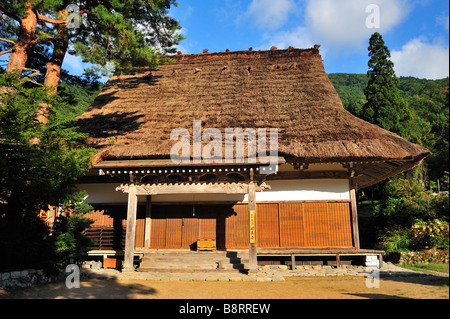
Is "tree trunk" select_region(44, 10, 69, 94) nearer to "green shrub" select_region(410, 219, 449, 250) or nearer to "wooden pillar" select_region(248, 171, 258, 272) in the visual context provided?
"wooden pillar" select_region(248, 171, 258, 272)

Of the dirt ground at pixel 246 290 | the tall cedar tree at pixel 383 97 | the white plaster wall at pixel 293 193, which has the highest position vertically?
the tall cedar tree at pixel 383 97

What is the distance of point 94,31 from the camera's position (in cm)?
1053

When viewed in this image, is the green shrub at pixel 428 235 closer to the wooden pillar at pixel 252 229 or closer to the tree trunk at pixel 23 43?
the wooden pillar at pixel 252 229

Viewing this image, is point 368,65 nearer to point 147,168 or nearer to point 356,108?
point 356,108

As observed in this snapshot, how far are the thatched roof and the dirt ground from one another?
343cm

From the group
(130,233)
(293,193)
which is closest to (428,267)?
(293,193)

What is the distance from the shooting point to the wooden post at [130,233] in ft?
28.2

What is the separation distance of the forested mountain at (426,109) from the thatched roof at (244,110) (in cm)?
234

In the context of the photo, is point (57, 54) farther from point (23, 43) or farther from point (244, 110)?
point (244, 110)

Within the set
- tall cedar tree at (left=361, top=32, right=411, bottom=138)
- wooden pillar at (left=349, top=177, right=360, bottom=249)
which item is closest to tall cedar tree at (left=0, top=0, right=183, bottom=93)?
wooden pillar at (left=349, top=177, right=360, bottom=249)

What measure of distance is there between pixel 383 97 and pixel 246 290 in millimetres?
20605

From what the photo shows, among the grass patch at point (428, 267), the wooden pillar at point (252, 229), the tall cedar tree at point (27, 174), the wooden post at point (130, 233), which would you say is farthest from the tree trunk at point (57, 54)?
the grass patch at point (428, 267)

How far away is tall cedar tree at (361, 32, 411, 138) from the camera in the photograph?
2108 cm

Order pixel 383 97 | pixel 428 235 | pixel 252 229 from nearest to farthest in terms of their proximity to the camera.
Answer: pixel 252 229 < pixel 428 235 < pixel 383 97
